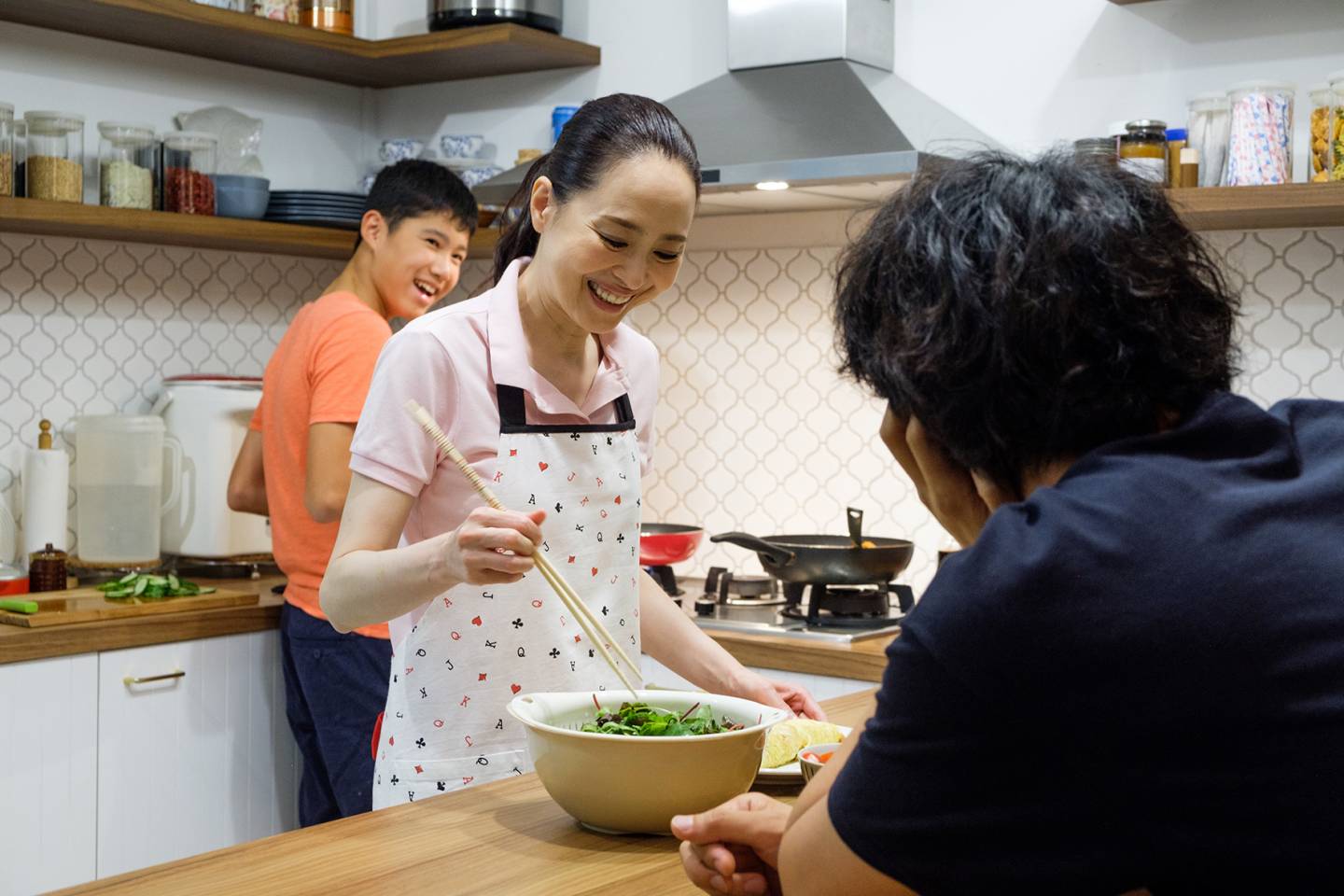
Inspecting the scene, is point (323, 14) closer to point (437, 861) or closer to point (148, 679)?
point (148, 679)

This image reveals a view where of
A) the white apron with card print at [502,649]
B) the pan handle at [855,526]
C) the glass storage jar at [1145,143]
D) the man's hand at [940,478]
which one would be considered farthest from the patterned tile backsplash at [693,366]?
the man's hand at [940,478]

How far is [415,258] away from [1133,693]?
7.77ft

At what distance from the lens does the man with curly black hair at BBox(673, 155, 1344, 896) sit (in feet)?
2.79

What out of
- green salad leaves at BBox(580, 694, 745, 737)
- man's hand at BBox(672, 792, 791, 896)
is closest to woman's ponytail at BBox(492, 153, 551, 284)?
green salad leaves at BBox(580, 694, 745, 737)

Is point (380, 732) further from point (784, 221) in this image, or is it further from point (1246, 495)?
point (784, 221)

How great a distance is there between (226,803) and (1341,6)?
9.30ft

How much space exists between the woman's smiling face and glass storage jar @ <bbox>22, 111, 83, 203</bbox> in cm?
184

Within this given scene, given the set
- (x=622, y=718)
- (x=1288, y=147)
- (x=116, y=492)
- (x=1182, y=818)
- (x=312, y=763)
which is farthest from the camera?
(x=116, y=492)

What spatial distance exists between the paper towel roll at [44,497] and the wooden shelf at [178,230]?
0.53 metres

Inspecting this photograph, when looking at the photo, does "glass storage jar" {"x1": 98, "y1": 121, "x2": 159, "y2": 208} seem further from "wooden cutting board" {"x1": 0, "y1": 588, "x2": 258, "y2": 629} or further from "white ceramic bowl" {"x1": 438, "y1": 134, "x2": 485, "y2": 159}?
"wooden cutting board" {"x1": 0, "y1": 588, "x2": 258, "y2": 629}

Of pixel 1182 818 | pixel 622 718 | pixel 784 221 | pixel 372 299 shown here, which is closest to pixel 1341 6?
pixel 784 221

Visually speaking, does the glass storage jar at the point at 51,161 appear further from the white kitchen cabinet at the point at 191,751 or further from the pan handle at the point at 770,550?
the pan handle at the point at 770,550

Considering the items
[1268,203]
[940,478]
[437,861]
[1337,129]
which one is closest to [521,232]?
[437,861]

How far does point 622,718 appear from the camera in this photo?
1.48 meters
